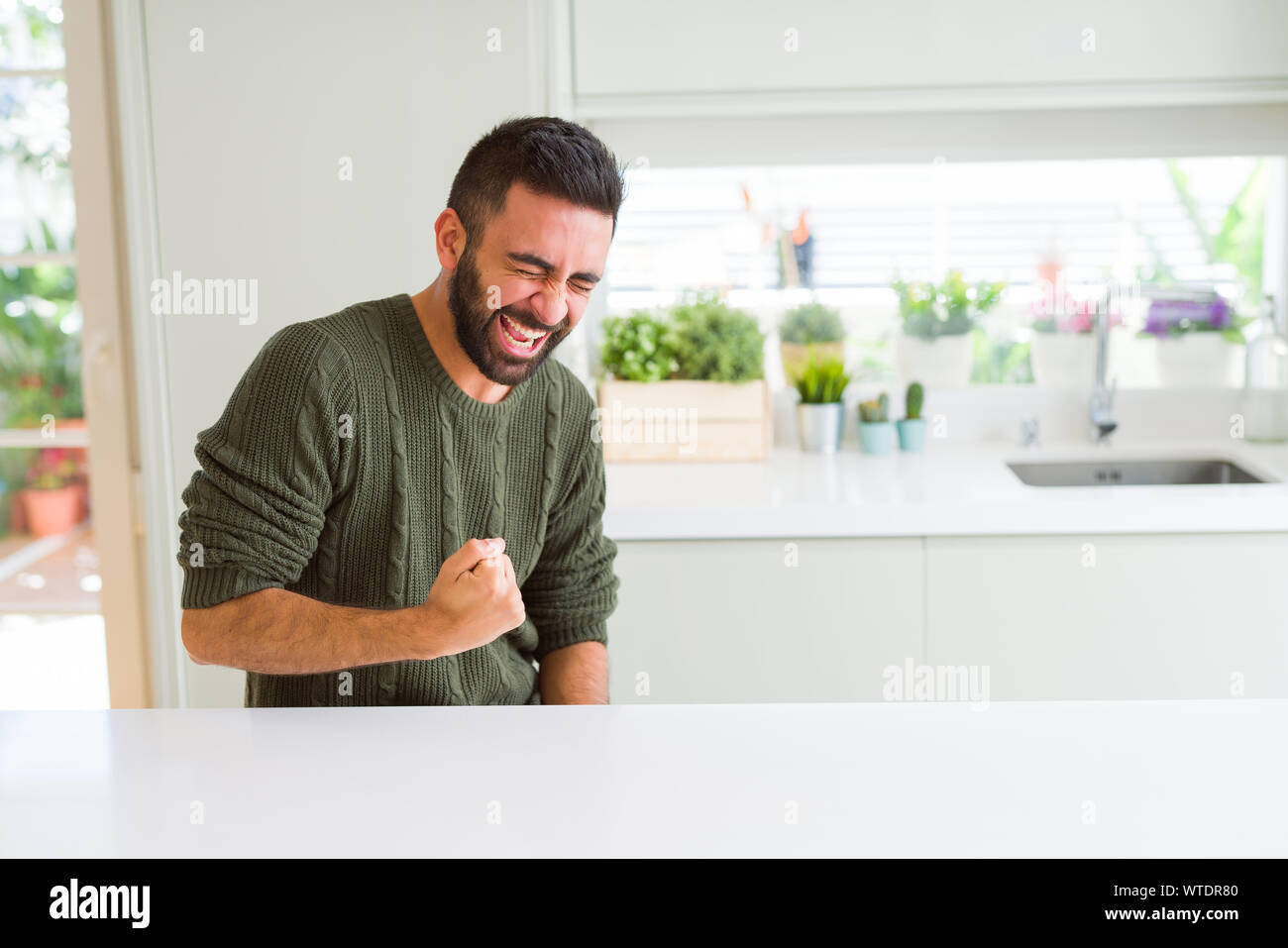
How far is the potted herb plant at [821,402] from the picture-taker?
2.75 metres

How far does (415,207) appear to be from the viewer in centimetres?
236

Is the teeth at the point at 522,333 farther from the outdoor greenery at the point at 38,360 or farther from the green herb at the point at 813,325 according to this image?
the outdoor greenery at the point at 38,360

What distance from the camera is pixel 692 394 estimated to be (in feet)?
8.64

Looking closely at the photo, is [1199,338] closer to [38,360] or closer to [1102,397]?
[1102,397]

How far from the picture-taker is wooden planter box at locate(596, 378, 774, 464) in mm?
2637

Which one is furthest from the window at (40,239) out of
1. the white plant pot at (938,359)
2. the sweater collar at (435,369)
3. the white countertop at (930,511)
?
the white plant pot at (938,359)

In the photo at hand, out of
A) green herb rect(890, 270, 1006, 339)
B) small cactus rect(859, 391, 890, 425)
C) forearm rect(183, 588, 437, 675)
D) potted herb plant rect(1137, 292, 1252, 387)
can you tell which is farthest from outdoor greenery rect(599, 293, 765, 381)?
forearm rect(183, 588, 437, 675)

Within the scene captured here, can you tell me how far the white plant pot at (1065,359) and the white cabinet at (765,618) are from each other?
939mm

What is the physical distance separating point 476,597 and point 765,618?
4.05ft

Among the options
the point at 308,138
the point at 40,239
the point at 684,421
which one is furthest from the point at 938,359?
the point at 40,239

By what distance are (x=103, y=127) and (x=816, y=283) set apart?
1579mm

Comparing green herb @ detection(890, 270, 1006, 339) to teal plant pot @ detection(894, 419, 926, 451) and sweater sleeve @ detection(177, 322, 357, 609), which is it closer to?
teal plant pot @ detection(894, 419, 926, 451)
